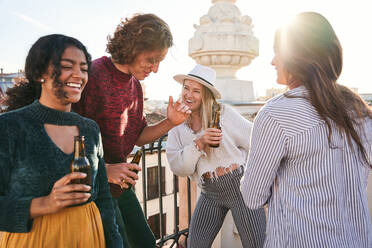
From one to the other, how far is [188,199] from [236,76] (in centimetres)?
181

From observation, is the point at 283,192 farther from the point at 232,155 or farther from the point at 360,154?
the point at 232,155

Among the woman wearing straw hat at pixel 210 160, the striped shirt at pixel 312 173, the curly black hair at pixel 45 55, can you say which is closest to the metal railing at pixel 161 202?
the woman wearing straw hat at pixel 210 160

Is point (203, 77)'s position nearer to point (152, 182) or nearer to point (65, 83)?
point (65, 83)

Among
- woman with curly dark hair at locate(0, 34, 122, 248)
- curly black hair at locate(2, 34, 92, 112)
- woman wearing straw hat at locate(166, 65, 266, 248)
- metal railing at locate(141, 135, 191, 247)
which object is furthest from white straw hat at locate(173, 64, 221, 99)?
curly black hair at locate(2, 34, 92, 112)

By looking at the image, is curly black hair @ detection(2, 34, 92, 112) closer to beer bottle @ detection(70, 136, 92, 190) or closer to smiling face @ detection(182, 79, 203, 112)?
beer bottle @ detection(70, 136, 92, 190)

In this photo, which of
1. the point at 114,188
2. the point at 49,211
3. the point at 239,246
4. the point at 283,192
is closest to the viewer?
the point at 49,211

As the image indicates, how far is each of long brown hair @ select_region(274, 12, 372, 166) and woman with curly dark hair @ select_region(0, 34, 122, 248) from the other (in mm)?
1062

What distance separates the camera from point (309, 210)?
1372 millimetres

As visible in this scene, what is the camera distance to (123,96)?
80.5 inches

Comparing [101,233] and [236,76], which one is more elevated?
[236,76]

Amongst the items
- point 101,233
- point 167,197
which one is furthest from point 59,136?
point 167,197

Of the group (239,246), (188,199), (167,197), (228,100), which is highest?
(228,100)

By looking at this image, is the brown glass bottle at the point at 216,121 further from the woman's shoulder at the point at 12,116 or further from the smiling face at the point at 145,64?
the woman's shoulder at the point at 12,116

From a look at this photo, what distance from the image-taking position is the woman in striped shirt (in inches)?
52.5
